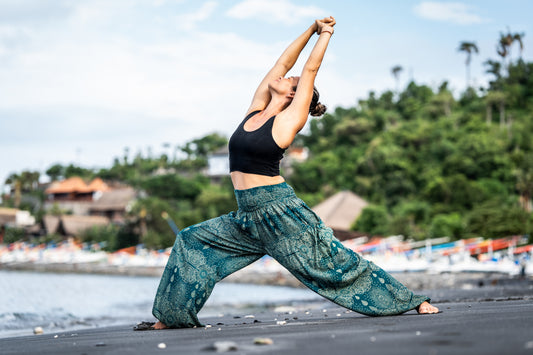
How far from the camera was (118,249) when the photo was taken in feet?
183

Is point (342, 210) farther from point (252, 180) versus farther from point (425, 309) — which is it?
point (252, 180)

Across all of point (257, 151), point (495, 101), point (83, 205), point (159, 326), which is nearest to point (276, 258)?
point (257, 151)

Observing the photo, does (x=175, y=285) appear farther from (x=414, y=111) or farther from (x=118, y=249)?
(x=414, y=111)

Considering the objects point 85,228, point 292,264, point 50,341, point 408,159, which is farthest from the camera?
point 85,228

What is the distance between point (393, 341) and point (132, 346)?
1.41 meters

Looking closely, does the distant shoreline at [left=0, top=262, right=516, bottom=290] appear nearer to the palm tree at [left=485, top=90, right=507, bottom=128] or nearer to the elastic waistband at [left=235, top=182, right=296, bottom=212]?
the elastic waistband at [left=235, top=182, right=296, bottom=212]

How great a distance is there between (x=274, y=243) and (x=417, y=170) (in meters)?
45.3

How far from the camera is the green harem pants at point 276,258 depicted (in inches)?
174

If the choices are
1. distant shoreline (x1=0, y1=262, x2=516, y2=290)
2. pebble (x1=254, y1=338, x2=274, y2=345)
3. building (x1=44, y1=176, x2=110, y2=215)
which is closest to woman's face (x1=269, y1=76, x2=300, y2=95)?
pebble (x1=254, y1=338, x2=274, y2=345)

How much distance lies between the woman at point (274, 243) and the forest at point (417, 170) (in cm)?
2785

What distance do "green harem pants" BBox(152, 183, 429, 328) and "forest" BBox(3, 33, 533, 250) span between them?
27813 mm

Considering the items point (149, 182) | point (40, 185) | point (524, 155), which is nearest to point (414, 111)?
point (524, 155)

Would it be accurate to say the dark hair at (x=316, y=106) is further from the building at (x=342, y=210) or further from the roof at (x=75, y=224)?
the roof at (x=75, y=224)

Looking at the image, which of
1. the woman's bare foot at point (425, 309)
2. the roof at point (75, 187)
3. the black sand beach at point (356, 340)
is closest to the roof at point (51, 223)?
the roof at point (75, 187)
